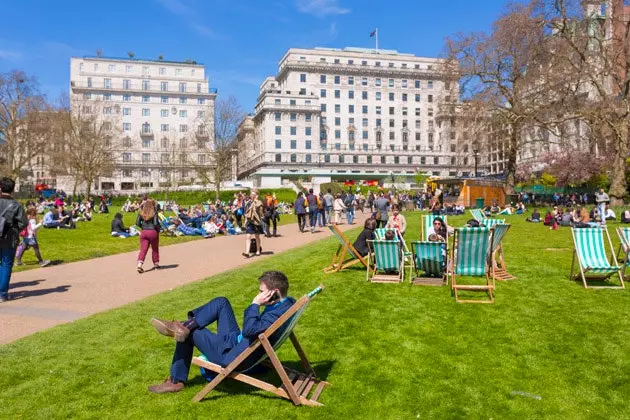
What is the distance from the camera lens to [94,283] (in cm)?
1016

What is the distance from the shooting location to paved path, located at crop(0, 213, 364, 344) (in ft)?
24.5

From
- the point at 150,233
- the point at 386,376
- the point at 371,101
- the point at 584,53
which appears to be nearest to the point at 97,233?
the point at 150,233

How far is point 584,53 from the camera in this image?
30.6m

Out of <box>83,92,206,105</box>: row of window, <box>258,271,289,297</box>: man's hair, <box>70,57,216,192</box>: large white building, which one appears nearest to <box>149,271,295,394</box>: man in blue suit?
<box>258,271,289,297</box>: man's hair

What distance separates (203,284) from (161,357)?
4.21 metres

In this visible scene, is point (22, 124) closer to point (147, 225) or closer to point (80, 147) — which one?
point (80, 147)

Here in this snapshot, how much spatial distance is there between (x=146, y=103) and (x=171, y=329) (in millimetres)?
93331

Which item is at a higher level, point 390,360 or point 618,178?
point 618,178

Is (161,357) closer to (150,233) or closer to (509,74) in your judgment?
(150,233)

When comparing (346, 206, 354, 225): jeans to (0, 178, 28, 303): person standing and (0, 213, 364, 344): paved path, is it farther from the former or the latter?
(0, 178, 28, 303): person standing

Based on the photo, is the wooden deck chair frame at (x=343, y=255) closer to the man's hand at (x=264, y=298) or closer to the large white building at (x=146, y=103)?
the man's hand at (x=264, y=298)

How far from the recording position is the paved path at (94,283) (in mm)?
7469

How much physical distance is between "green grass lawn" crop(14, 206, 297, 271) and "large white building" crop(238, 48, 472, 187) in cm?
6779

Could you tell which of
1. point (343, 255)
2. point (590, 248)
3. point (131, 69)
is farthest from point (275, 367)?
point (131, 69)
